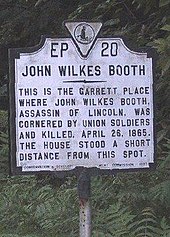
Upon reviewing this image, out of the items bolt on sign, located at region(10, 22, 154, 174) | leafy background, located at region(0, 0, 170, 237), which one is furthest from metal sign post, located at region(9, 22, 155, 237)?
leafy background, located at region(0, 0, 170, 237)

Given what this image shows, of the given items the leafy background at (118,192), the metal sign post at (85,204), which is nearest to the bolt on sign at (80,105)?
the metal sign post at (85,204)

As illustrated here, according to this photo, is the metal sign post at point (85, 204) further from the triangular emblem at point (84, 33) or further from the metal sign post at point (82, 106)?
the triangular emblem at point (84, 33)

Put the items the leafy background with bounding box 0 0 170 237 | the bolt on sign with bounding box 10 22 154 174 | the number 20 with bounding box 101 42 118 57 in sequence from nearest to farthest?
1. the bolt on sign with bounding box 10 22 154 174
2. the number 20 with bounding box 101 42 118 57
3. the leafy background with bounding box 0 0 170 237

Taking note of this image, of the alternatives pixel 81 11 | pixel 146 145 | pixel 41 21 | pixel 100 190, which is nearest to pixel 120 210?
pixel 100 190

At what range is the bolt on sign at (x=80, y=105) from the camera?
5.25 meters

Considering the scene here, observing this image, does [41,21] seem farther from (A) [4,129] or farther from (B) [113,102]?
(B) [113,102]

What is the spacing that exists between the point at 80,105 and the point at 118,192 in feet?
8.65

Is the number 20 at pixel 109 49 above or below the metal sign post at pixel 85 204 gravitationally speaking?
above

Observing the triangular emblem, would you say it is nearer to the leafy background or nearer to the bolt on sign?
the bolt on sign

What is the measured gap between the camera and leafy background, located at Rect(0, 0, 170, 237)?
6.82 metres

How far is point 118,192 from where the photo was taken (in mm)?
7758

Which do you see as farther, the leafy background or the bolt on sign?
the leafy background

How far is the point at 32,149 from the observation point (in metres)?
5.24

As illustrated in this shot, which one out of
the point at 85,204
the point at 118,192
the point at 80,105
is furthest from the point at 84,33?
the point at 118,192
